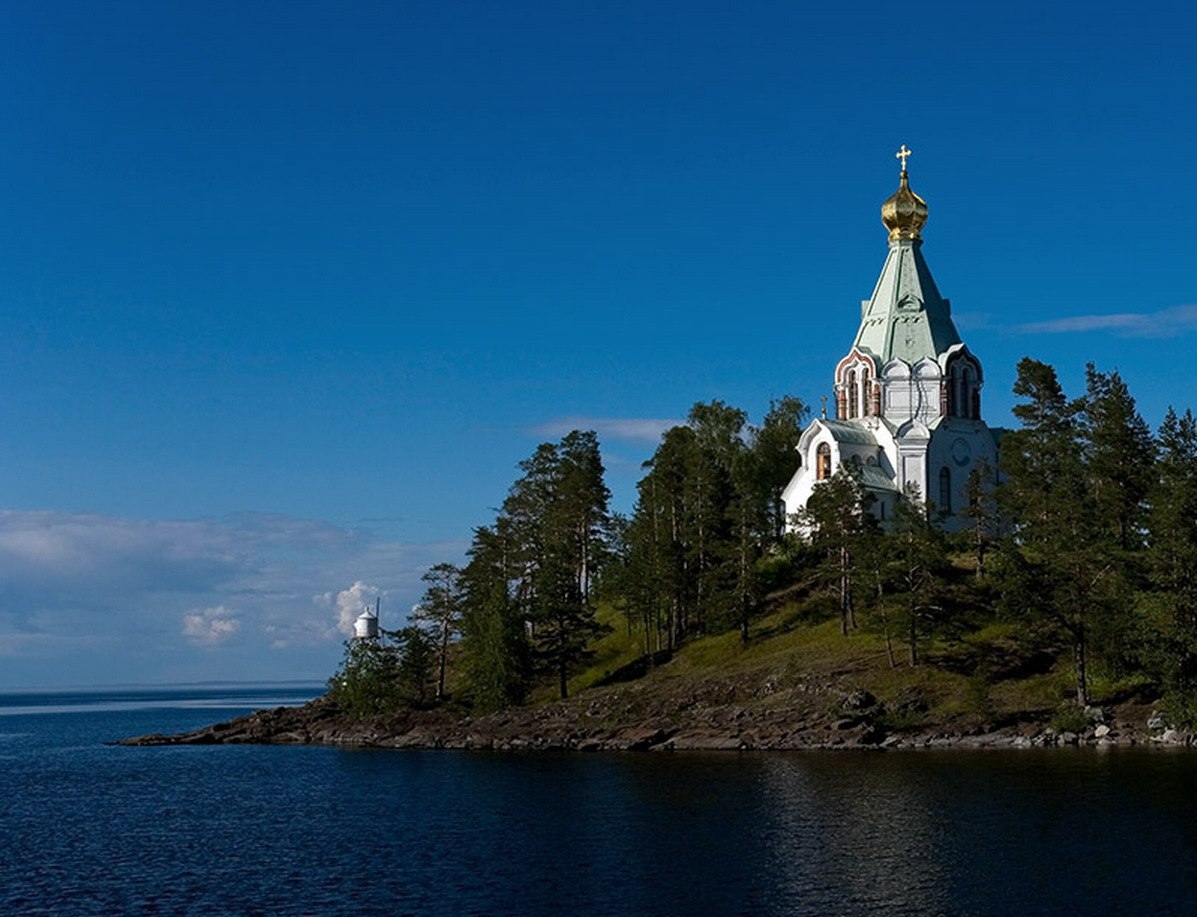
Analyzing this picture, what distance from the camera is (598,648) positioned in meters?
106

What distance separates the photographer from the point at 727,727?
82375 millimetres

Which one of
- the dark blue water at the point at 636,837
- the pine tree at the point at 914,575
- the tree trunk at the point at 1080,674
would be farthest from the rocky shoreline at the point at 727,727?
the pine tree at the point at 914,575

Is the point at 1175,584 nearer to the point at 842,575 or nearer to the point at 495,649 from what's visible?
the point at 842,575

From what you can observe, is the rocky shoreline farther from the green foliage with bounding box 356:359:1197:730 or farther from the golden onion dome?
the golden onion dome

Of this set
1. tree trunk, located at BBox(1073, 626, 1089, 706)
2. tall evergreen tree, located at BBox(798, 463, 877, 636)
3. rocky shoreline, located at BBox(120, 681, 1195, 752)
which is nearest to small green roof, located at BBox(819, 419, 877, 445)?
tall evergreen tree, located at BBox(798, 463, 877, 636)

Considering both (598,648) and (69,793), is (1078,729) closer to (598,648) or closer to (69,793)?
(598,648)

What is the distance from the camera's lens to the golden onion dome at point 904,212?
4343 inches

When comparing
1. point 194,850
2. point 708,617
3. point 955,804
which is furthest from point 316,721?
point 955,804

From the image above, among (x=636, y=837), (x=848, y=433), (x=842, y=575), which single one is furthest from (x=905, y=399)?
(x=636, y=837)

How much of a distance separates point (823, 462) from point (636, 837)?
201ft

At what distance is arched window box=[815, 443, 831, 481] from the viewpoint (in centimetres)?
10712

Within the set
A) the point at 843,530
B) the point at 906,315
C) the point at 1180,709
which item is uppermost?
the point at 906,315

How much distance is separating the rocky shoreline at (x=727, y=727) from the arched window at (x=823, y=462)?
2456 centimetres

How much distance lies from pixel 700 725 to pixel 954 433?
121 ft
